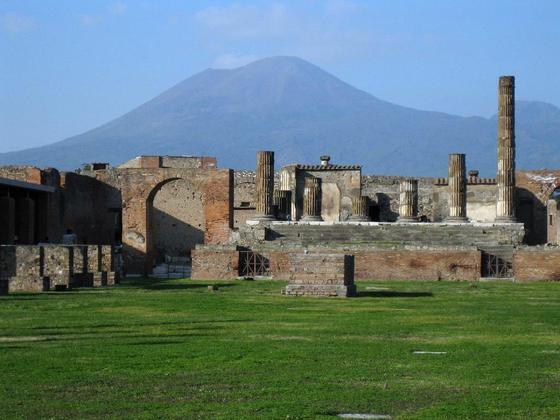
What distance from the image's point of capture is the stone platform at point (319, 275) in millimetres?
25672

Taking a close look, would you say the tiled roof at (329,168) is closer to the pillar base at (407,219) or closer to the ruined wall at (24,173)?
the pillar base at (407,219)

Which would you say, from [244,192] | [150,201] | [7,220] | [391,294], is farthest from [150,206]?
[391,294]

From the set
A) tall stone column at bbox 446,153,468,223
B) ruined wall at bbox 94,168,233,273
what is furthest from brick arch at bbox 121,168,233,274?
tall stone column at bbox 446,153,468,223

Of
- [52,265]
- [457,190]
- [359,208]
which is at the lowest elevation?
[52,265]

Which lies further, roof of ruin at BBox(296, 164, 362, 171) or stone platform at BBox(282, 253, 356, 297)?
roof of ruin at BBox(296, 164, 362, 171)

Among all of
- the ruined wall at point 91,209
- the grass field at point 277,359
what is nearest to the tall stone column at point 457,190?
the ruined wall at point 91,209

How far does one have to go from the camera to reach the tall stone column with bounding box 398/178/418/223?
46000 millimetres

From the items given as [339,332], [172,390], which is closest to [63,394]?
[172,390]

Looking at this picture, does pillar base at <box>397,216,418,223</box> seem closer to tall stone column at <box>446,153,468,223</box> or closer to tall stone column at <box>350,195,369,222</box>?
tall stone column at <box>446,153,468,223</box>

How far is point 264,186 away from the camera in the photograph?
46.7 meters

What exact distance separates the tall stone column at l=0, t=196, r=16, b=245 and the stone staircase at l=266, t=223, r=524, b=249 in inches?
343

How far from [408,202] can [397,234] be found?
6.67 m

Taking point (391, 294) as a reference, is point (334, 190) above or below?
above

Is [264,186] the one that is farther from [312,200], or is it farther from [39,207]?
[39,207]
